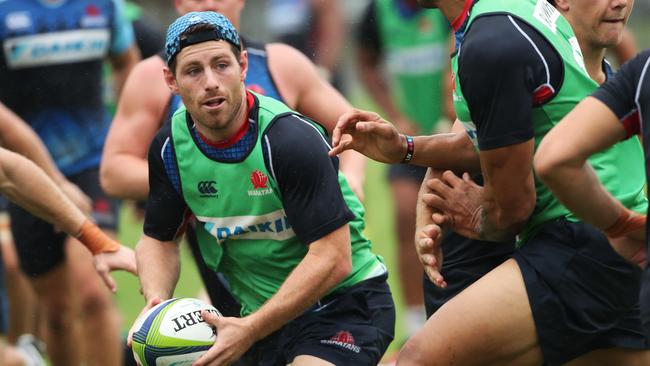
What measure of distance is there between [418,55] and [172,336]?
602 centimetres

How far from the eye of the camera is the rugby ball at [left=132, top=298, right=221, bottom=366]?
5.23 m

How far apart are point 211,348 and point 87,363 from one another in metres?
3.57

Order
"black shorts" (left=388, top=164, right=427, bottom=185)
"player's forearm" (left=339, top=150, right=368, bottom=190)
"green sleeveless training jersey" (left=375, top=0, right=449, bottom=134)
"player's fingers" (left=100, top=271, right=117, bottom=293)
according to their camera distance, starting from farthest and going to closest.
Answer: "green sleeveless training jersey" (left=375, top=0, right=449, bottom=134) < "black shorts" (left=388, top=164, right=427, bottom=185) < "player's forearm" (left=339, top=150, right=368, bottom=190) < "player's fingers" (left=100, top=271, right=117, bottom=293)

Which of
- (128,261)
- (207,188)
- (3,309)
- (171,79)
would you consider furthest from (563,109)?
(3,309)

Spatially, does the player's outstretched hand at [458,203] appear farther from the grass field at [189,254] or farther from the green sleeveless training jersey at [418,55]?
the green sleeveless training jersey at [418,55]

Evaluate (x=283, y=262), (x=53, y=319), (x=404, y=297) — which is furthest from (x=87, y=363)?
(x=283, y=262)

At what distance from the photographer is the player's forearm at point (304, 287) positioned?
17.3 feet

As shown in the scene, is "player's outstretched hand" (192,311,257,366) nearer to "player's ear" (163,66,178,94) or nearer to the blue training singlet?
"player's ear" (163,66,178,94)

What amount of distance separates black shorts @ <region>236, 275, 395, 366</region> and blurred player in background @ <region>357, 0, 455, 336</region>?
4133 millimetres

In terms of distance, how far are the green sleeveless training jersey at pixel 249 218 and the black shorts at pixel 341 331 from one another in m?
0.08

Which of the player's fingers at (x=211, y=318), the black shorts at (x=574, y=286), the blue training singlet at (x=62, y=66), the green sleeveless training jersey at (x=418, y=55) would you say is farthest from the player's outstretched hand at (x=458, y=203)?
the green sleeveless training jersey at (x=418, y=55)

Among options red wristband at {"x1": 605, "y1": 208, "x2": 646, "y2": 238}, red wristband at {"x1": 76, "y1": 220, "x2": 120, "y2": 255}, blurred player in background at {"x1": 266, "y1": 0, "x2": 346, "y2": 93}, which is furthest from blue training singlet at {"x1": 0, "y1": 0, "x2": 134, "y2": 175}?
red wristband at {"x1": 605, "y1": 208, "x2": 646, "y2": 238}

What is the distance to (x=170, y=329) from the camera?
17.2ft

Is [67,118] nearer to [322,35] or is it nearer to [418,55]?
[322,35]
